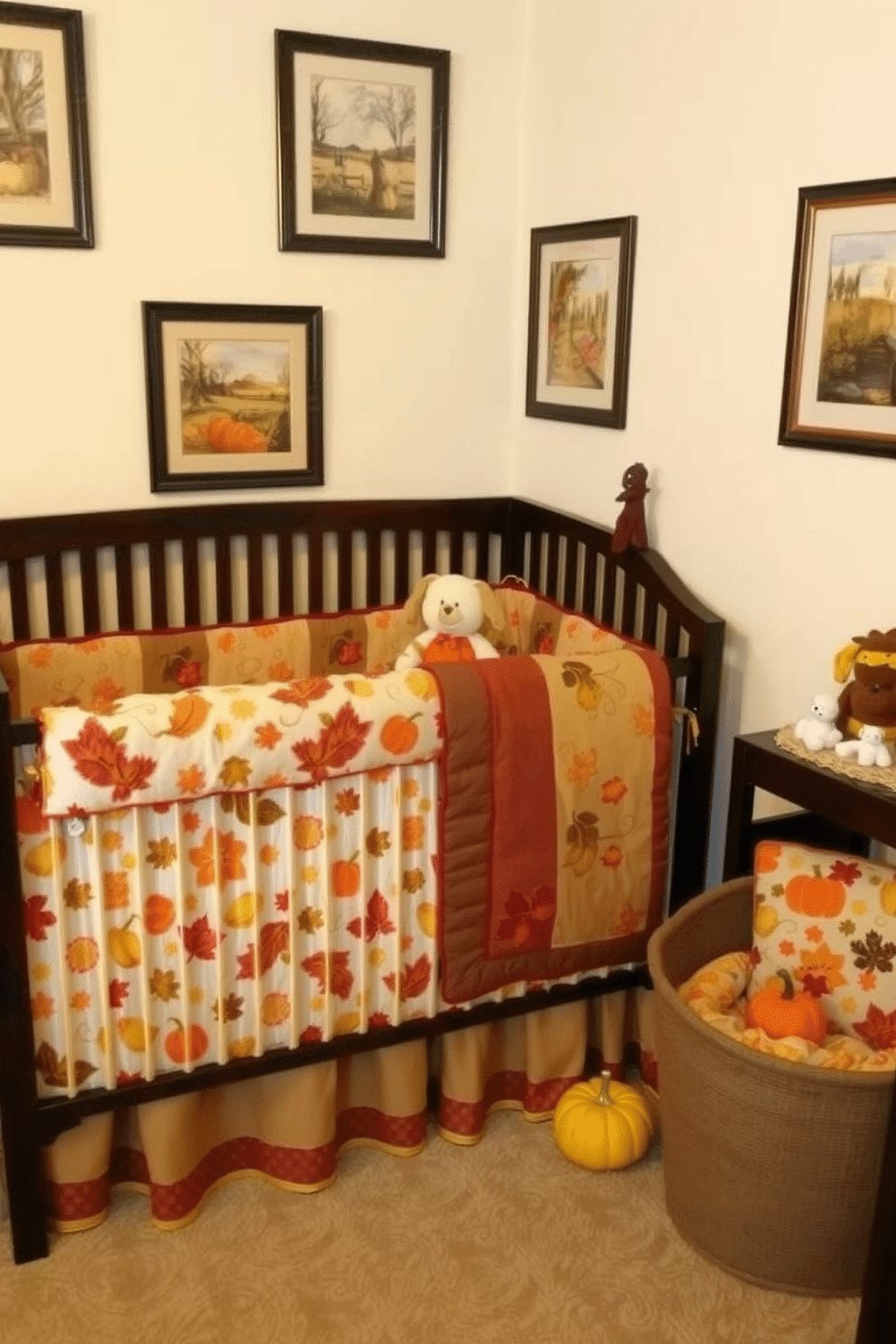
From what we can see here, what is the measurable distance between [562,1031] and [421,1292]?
509 millimetres

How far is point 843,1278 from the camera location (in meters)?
1.70

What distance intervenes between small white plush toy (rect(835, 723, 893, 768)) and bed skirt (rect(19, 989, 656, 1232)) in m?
0.68

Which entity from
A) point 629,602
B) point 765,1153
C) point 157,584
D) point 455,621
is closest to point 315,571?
point 157,584

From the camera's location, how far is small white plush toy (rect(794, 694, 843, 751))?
1741 millimetres

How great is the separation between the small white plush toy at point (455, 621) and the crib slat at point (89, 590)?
636 mm

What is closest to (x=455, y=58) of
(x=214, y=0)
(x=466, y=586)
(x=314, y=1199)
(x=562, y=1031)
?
(x=214, y=0)

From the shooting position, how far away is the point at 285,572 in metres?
2.63

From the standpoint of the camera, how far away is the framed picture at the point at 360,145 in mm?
2439

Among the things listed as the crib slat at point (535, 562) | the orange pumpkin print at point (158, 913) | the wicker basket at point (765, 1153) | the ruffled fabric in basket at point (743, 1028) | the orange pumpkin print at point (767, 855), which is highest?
the crib slat at point (535, 562)

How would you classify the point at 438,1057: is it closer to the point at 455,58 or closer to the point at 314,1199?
the point at 314,1199

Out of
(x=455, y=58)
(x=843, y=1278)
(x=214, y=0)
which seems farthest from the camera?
(x=455, y=58)

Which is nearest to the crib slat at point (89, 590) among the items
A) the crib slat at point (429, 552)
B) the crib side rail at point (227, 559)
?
the crib side rail at point (227, 559)

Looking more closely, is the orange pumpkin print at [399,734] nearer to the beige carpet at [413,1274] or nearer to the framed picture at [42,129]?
the beige carpet at [413,1274]

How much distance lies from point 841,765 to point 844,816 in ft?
0.24
